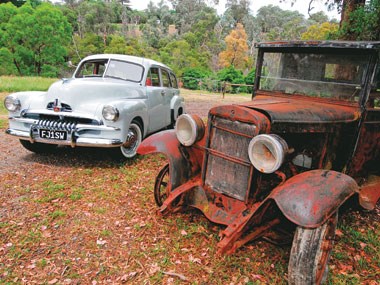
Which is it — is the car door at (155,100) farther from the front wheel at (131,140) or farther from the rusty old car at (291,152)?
the rusty old car at (291,152)

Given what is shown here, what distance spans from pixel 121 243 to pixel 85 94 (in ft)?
8.65

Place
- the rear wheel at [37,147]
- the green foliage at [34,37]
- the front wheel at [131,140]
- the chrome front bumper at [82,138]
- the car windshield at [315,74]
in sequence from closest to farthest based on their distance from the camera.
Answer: the car windshield at [315,74] → the chrome front bumper at [82,138] → the front wheel at [131,140] → the rear wheel at [37,147] → the green foliage at [34,37]

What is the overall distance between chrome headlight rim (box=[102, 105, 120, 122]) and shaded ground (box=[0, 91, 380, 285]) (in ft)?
3.01

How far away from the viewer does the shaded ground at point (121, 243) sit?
2.35 meters

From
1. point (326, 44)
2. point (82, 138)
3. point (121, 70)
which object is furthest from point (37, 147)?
point (326, 44)

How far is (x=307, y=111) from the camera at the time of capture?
2.71 meters

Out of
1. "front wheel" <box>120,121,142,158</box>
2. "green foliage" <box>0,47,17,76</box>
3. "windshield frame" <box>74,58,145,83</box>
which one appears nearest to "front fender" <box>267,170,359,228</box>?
"front wheel" <box>120,121,142,158</box>

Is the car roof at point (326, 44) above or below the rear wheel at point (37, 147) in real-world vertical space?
above

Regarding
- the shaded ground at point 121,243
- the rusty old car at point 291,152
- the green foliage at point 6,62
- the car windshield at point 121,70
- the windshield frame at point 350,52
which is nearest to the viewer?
the rusty old car at point 291,152

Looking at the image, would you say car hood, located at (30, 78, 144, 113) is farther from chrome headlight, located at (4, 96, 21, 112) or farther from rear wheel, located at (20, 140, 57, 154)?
rear wheel, located at (20, 140, 57, 154)

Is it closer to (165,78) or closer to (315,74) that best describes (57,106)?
(165,78)

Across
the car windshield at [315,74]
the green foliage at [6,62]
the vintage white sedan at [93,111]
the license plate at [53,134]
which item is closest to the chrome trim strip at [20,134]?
the vintage white sedan at [93,111]

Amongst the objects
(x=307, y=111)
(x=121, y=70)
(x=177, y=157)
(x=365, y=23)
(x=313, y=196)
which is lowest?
(x=177, y=157)

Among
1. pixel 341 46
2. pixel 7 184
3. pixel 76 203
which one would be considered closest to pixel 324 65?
pixel 341 46
